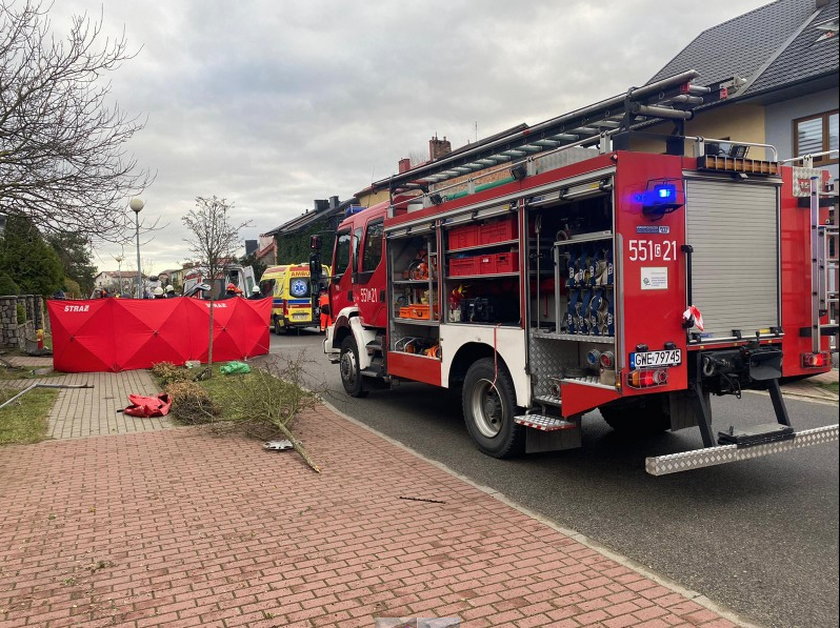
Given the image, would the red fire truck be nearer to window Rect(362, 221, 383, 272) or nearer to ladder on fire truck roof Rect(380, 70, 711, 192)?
ladder on fire truck roof Rect(380, 70, 711, 192)

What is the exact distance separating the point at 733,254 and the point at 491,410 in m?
2.76

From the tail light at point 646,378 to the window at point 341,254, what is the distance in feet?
21.0

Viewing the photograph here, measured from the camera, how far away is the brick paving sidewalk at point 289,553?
11.5 feet

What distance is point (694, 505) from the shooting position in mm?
5156

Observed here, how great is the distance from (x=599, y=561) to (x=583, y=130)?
3.97 metres

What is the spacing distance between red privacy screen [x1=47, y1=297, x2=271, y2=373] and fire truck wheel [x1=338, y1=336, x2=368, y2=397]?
594 cm

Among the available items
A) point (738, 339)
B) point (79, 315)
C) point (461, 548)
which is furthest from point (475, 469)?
point (79, 315)

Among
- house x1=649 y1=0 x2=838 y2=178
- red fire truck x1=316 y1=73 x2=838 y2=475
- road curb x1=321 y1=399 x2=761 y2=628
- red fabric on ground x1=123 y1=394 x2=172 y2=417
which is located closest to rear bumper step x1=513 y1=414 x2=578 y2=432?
red fire truck x1=316 y1=73 x2=838 y2=475

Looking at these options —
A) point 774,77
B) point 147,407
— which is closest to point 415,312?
point 147,407

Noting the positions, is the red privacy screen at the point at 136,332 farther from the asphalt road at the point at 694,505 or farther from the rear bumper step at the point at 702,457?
the rear bumper step at the point at 702,457

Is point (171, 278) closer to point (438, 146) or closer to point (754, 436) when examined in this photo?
point (438, 146)

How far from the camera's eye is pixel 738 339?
5.31 metres

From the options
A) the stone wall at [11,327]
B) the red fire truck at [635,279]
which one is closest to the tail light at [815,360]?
the red fire truck at [635,279]

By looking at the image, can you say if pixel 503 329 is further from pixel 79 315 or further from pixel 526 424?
pixel 79 315
